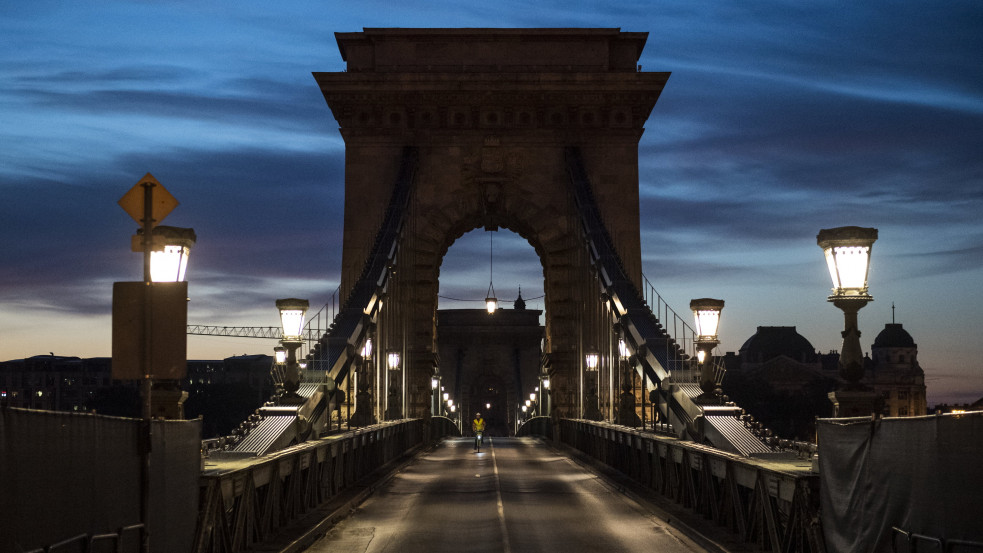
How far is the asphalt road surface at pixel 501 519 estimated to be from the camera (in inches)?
712

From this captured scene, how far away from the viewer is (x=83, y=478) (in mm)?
8961

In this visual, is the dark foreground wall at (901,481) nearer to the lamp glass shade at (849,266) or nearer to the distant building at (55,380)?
the lamp glass shade at (849,266)

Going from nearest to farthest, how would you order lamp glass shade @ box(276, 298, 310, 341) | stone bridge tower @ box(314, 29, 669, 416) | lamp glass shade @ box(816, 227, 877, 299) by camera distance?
lamp glass shade @ box(816, 227, 877, 299), lamp glass shade @ box(276, 298, 310, 341), stone bridge tower @ box(314, 29, 669, 416)

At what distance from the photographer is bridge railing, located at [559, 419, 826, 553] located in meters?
13.5

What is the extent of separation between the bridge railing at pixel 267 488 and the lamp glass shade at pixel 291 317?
2101 millimetres

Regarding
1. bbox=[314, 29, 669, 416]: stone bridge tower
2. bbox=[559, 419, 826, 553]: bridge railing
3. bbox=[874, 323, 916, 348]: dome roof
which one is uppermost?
bbox=[314, 29, 669, 416]: stone bridge tower

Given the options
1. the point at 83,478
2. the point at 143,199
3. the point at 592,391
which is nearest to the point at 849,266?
the point at 143,199

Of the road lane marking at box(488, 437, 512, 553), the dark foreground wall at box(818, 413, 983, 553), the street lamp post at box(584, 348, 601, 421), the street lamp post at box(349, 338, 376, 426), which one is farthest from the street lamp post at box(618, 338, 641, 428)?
A: the dark foreground wall at box(818, 413, 983, 553)

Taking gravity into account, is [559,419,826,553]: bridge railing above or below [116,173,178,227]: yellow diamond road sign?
below

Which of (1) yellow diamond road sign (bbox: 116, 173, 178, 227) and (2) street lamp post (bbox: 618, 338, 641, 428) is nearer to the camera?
(1) yellow diamond road sign (bbox: 116, 173, 178, 227)

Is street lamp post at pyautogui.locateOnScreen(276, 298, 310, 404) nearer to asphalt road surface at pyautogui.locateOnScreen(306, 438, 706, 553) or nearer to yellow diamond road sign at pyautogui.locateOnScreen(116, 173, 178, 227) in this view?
asphalt road surface at pyautogui.locateOnScreen(306, 438, 706, 553)

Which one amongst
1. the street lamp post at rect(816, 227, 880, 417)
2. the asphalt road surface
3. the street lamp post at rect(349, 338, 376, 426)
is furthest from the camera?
the street lamp post at rect(349, 338, 376, 426)

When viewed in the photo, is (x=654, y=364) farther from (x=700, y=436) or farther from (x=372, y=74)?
(x=372, y=74)

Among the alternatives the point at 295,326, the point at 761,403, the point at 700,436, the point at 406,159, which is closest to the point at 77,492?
the point at 295,326
